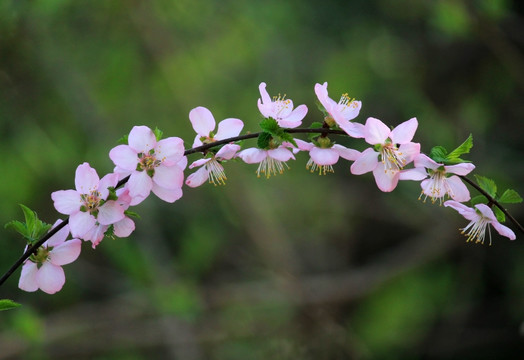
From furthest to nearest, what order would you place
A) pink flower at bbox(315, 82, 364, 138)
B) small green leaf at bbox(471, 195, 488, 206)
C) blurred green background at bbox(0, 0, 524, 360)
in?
blurred green background at bbox(0, 0, 524, 360)
small green leaf at bbox(471, 195, 488, 206)
pink flower at bbox(315, 82, 364, 138)

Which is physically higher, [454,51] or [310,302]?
[454,51]

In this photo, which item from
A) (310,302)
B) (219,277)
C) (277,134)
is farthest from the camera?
(219,277)

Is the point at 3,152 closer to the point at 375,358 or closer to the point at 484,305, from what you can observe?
the point at 375,358

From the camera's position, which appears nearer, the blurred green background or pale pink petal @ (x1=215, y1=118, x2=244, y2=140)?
pale pink petal @ (x1=215, y1=118, x2=244, y2=140)

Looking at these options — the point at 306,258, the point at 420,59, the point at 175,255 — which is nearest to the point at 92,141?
the point at 175,255

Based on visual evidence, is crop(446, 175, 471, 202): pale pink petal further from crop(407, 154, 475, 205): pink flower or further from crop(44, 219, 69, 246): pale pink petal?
crop(44, 219, 69, 246): pale pink petal

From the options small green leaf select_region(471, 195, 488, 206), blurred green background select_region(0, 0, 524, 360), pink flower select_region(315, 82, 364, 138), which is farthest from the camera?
blurred green background select_region(0, 0, 524, 360)

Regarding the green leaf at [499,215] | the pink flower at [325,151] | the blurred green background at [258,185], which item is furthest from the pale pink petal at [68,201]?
the blurred green background at [258,185]

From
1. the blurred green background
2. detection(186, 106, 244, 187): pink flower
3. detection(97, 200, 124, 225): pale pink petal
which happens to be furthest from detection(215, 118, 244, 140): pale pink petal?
the blurred green background
